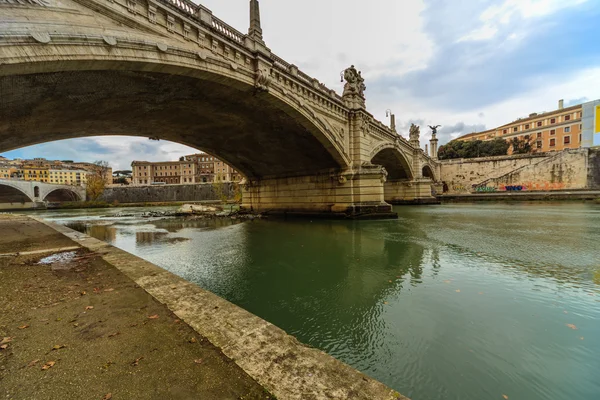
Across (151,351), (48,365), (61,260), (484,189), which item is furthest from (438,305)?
(484,189)

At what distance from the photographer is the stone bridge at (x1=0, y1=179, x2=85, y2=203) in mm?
47728

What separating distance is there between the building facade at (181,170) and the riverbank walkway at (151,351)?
284 feet

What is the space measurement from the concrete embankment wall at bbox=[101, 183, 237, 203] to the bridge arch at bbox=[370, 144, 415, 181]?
40711 mm

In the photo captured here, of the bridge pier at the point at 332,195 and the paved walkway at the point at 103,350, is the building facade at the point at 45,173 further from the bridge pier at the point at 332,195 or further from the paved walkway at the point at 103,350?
the paved walkway at the point at 103,350

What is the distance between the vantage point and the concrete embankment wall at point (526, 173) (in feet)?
121

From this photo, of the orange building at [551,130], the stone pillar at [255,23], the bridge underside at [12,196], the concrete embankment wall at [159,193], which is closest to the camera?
the stone pillar at [255,23]

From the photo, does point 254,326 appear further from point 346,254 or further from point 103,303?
point 346,254

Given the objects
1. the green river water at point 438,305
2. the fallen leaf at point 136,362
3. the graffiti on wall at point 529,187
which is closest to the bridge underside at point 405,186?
the graffiti on wall at point 529,187

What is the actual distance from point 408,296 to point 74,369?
5063mm

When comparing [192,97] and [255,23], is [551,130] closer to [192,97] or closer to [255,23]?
[255,23]

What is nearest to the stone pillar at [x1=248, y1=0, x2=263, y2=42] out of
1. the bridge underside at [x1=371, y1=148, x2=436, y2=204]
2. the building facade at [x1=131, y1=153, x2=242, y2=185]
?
the bridge underside at [x1=371, y1=148, x2=436, y2=204]

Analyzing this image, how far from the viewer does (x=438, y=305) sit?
470 cm

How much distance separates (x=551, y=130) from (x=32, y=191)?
110m

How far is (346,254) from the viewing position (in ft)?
29.1
